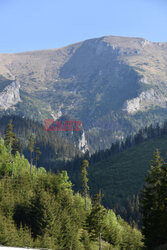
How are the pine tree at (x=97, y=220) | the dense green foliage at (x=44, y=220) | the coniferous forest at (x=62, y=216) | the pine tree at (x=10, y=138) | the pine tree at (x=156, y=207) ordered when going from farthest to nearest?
the pine tree at (x=10, y=138) < the pine tree at (x=97, y=220) < the dense green foliage at (x=44, y=220) < the coniferous forest at (x=62, y=216) < the pine tree at (x=156, y=207)

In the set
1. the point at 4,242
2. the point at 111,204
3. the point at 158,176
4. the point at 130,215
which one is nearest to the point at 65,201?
the point at 4,242

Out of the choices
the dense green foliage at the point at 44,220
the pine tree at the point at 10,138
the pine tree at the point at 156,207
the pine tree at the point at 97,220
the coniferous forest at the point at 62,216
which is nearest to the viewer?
the pine tree at the point at 156,207

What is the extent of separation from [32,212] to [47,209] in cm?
604

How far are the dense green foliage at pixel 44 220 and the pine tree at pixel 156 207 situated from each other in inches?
727

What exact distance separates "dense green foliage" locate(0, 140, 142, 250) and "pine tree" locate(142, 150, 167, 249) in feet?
60.6

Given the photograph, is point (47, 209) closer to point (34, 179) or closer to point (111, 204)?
point (34, 179)

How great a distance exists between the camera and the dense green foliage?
6625cm

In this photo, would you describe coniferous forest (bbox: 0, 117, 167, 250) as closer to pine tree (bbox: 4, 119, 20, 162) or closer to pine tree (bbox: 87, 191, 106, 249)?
pine tree (bbox: 87, 191, 106, 249)

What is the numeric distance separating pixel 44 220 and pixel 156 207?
2802 cm

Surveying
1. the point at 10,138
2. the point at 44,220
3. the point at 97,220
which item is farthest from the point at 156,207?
the point at 10,138

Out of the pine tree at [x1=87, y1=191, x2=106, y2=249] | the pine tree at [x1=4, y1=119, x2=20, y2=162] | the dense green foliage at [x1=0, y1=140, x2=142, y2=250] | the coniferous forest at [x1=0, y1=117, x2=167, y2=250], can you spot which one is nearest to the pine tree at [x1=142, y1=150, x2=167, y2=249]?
the coniferous forest at [x1=0, y1=117, x2=167, y2=250]

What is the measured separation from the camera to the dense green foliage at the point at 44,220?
66.2 m

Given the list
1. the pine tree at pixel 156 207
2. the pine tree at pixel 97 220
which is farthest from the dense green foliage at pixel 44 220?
the pine tree at pixel 156 207

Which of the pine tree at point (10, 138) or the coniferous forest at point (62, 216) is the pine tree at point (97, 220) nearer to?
the coniferous forest at point (62, 216)
